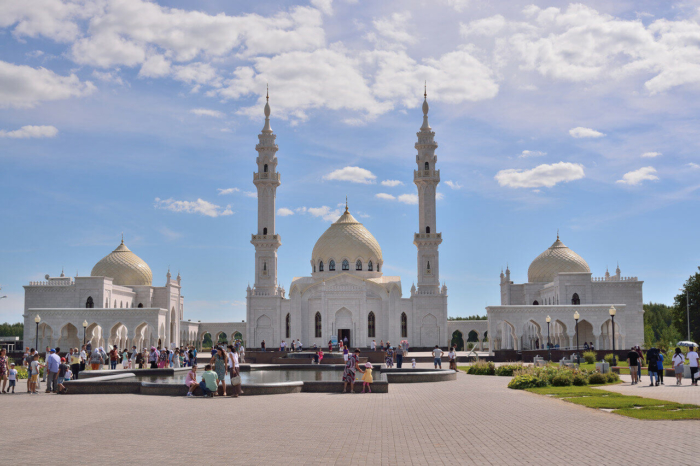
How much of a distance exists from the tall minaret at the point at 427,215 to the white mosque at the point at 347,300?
0.09 meters

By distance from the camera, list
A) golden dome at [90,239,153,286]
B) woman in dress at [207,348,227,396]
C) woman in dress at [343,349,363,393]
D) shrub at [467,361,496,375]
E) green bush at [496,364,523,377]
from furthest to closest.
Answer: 1. golden dome at [90,239,153,286]
2. shrub at [467,361,496,375]
3. green bush at [496,364,523,377]
4. woman in dress at [343,349,363,393]
5. woman in dress at [207,348,227,396]

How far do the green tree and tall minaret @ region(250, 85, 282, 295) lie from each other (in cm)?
3324

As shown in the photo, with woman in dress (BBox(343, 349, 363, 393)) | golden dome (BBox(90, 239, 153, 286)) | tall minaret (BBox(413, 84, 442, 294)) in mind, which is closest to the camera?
woman in dress (BBox(343, 349, 363, 393))

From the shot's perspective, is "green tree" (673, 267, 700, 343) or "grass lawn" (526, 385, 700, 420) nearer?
"grass lawn" (526, 385, 700, 420)

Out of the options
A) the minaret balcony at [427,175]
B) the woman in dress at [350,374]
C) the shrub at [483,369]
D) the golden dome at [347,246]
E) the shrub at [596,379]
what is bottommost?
the shrub at [483,369]

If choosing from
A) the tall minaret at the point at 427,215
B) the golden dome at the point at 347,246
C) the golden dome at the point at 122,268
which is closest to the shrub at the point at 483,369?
the tall minaret at the point at 427,215

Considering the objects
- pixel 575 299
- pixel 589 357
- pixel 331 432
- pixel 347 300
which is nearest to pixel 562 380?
pixel 331 432

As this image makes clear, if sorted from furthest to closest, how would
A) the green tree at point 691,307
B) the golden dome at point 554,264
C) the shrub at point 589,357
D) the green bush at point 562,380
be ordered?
1. the golden dome at point 554,264
2. the green tree at point 691,307
3. the shrub at point 589,357
4. the green bush at point 562,380

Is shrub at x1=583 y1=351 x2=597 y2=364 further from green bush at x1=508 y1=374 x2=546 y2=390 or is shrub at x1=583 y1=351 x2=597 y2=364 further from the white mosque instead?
green bush at x1=508 y1=374 x2=546 y2=390

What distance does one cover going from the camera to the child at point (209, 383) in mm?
19453

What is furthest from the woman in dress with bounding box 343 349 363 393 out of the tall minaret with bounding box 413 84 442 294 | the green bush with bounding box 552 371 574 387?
the tall minaret with bounding box 413 84 442 294

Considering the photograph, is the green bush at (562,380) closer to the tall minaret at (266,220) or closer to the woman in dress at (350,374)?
the woman in dress at (350,374)

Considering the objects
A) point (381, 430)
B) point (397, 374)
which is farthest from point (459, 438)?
point (397, 374)

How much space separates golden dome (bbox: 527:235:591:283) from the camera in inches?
2392
